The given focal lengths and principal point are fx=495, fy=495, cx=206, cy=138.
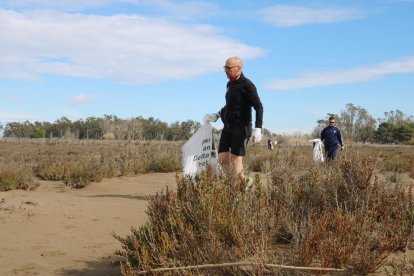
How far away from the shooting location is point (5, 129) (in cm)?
10025

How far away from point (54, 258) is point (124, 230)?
4.21ft

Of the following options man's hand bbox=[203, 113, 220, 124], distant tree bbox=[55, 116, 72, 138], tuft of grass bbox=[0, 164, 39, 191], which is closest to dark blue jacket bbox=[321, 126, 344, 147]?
man's hand bbox=[203, 113, 220, 124]

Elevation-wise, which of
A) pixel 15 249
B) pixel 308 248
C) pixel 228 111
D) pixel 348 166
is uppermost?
pixel 228 111

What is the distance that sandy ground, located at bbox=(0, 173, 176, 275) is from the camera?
15.5ft

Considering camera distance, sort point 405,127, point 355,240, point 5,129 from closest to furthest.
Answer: point 355,240, point 405,127, point 5,129

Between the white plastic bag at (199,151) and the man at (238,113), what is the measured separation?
31 centimetres

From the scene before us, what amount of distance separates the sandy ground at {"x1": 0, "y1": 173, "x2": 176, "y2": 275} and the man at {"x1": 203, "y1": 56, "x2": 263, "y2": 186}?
5.18 feet

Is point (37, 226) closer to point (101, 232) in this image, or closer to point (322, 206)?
point (101, 232)

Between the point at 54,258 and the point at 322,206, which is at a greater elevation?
the point at 322,206

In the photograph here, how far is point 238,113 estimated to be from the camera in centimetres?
684

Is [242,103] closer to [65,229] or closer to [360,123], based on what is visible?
[65,229]

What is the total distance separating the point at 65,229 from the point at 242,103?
287 cm

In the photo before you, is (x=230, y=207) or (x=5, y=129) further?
(x=5, y=129)

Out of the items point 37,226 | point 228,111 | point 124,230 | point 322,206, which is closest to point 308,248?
point 322,206
